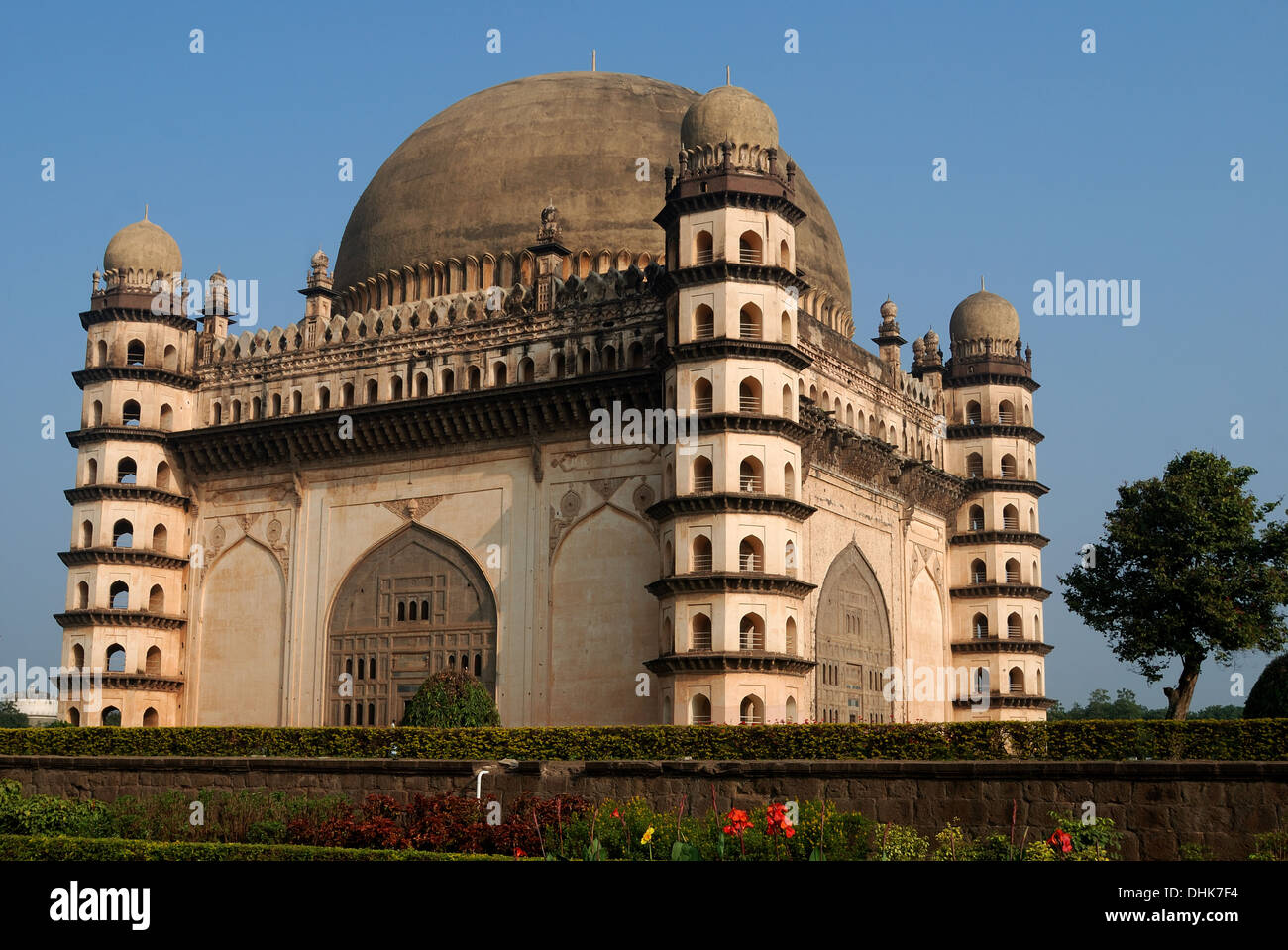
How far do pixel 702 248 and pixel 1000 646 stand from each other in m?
16.1

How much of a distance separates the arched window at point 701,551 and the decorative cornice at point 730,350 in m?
3.76

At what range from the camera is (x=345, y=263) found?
136ft

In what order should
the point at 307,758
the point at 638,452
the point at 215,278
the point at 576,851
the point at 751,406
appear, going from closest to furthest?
the point at 576,851 < the point at 307,758 < the point at 751,406 < the point at 638,452 < the point at 215,278

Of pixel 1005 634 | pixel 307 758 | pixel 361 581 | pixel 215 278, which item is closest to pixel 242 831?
pixel 307 758

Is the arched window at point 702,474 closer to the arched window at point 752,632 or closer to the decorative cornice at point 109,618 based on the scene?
the arched window at point 752,632

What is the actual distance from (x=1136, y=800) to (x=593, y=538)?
55.1 feet

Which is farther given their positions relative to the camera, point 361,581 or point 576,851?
point 361,581

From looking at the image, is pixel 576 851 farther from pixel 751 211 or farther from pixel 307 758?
pixel 751 211

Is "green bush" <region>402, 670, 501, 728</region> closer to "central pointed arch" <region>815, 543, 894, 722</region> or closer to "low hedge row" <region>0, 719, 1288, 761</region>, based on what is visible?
"low hedge row" <region>0, 719, 1288, 761</region>

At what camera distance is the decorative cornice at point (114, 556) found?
3647 cm

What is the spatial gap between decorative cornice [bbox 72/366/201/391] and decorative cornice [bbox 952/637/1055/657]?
75.0 ft

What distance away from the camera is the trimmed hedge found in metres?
16.3

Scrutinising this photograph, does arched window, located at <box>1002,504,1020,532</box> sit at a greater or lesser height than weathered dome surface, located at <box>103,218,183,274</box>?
lesser

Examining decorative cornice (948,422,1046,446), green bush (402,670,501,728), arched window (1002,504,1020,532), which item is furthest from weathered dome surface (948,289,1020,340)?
green bush (402,670,501,728)
